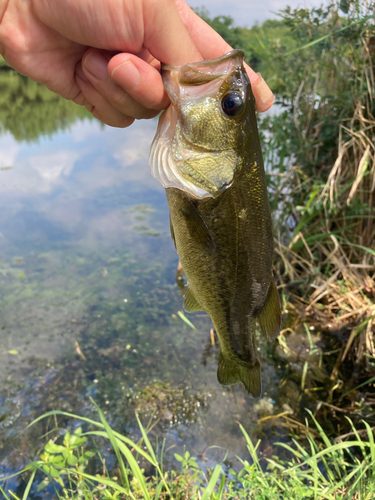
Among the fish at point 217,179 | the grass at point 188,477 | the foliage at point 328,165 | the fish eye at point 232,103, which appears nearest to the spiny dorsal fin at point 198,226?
the fish at point 217,179

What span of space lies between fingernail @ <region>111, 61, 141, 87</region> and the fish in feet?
0.41

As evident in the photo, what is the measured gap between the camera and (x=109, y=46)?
1435 mm

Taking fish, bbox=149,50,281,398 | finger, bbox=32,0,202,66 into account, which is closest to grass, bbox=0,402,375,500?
fish, bbox=149,50,281,398

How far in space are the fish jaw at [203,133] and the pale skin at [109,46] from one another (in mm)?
117

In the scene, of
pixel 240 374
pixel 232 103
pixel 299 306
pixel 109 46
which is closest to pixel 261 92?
pixel 232 103

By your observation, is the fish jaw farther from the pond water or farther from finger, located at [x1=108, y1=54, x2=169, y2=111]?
the pond water

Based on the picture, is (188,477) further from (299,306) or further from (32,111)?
(32,111)

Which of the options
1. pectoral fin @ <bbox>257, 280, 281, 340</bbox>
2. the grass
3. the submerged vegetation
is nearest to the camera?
pectoral fin @ <bbox>257, 280, 281, 340</bbox>

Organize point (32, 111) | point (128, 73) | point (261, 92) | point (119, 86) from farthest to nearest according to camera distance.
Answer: point (32, 111) < point (261, 92) < point (119, 86) < point (128, 73)

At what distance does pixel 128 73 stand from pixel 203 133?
14.6 inches

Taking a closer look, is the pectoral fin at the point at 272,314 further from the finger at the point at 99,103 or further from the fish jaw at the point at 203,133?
the finger at the point at 99,103

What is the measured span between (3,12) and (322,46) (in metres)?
3.17

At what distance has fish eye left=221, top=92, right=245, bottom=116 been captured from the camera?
133cm

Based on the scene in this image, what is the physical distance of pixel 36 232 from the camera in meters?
6.03
